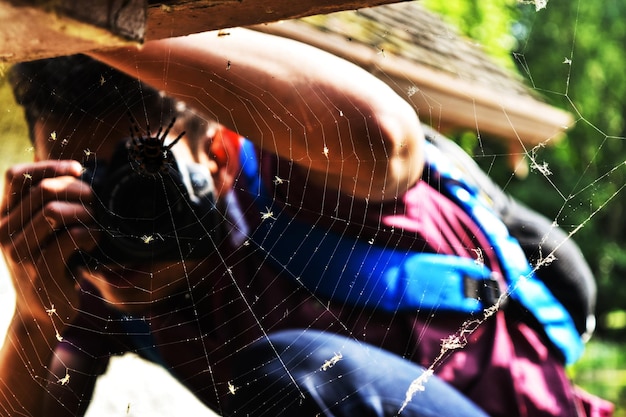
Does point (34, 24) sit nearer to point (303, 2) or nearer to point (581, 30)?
point (303, 2)

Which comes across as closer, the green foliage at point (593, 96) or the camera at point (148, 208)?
the camera at point (148, 208)

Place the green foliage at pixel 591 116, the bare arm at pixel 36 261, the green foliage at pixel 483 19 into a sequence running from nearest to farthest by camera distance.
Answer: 1. the bare arm at pixel 36 261
2. the green foliage at pixel 483 19
3. the green foliage at pixel 591 116

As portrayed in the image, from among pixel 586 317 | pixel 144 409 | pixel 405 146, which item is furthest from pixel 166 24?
pixel 586 317

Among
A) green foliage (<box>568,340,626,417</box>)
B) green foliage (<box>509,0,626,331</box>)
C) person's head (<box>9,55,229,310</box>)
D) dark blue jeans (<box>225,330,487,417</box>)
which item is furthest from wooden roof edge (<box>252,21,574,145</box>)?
green foliage (<box>509,0,626,331</box>)

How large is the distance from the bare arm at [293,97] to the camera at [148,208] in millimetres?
145

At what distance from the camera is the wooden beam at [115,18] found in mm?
449

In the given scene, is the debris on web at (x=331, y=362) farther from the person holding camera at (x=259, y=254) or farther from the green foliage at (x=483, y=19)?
the green foliage at (x=483, y=19)

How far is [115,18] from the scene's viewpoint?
474 millimetres

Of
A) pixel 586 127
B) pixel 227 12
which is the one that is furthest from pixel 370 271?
pixel 586 127

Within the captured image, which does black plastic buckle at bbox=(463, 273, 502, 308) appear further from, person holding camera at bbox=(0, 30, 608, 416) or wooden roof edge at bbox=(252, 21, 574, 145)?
wooden roof edge at bbox=(252, 21, 574, 145)

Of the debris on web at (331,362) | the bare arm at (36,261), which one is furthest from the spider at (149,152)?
the debris on web at (331,362)

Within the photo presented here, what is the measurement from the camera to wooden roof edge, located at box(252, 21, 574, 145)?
1565mm

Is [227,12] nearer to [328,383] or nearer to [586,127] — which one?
[328,383]

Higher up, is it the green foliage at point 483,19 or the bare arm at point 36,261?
the green foliage at point 483,19
